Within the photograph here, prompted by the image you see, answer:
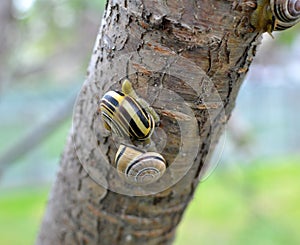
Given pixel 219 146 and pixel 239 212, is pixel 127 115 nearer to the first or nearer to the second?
pixel 219 146

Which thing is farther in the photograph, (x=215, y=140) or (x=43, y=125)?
(x=43, y=125)

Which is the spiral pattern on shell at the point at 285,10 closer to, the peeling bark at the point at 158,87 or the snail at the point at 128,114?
the peeling bark at the point at 158,87

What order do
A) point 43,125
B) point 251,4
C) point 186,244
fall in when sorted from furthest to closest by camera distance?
point 186,244 < point 43,125 < point 251,4

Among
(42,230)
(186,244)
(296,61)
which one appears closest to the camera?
(42,230)

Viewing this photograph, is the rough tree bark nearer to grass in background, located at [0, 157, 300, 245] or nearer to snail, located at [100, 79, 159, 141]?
snail, located at [100, 79, 159, 141]

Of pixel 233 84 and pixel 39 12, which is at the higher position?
pixel 39 12

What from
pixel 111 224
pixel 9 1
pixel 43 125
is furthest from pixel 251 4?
pixel 43 125

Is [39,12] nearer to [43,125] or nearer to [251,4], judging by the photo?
[43,125]

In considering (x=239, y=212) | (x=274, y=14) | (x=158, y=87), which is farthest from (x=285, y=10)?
(x=239, y=212)
